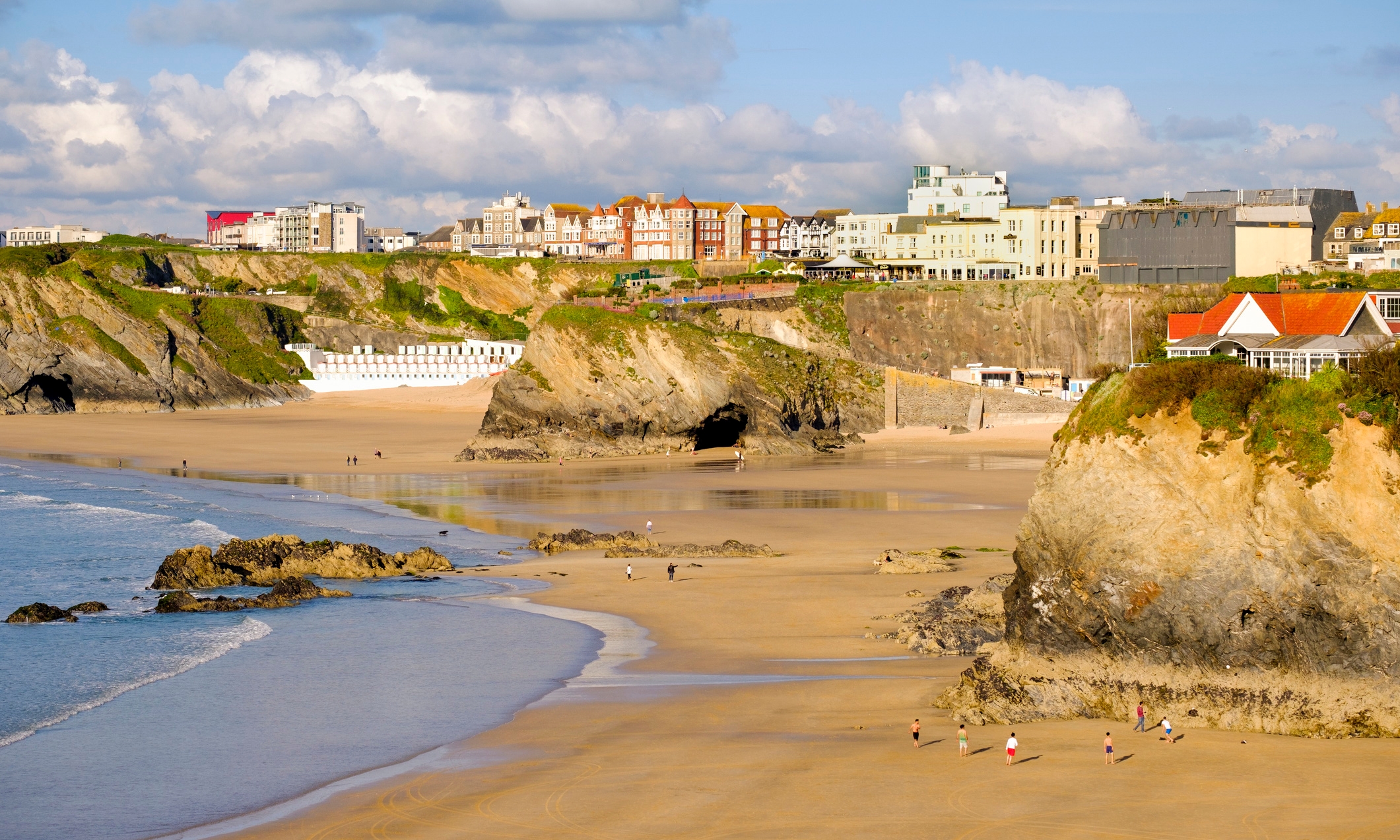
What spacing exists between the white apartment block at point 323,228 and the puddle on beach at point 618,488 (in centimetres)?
12305

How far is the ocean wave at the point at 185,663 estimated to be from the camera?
23.0 metres

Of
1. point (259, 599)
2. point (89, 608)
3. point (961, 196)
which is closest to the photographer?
point (89, 608)

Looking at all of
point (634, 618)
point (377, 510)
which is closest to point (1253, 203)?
point (377, 510)

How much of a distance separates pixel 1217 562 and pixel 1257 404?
2805 millimetres

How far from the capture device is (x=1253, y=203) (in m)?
102

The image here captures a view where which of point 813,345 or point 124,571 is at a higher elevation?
point 813,345

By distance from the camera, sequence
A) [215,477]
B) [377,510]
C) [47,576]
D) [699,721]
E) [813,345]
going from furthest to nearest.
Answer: [813,345], [215,477], [377,510], [47,576], [699,721]

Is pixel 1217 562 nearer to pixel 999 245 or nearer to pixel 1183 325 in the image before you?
pixel 1183 325

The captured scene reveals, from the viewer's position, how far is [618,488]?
54.3m

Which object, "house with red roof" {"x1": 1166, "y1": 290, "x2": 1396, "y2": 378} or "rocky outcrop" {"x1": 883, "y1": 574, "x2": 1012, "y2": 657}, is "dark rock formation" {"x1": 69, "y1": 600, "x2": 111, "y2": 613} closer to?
"rocky outcrop" {"x1": 883, "y1": 574, "x2": 1012, "y2": 657}

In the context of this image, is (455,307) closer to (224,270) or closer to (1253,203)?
(224,270)

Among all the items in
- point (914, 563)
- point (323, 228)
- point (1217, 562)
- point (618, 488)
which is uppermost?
point (323, 228)

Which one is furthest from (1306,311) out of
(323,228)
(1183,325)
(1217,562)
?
(323,228)

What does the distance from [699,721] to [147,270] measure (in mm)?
113986
